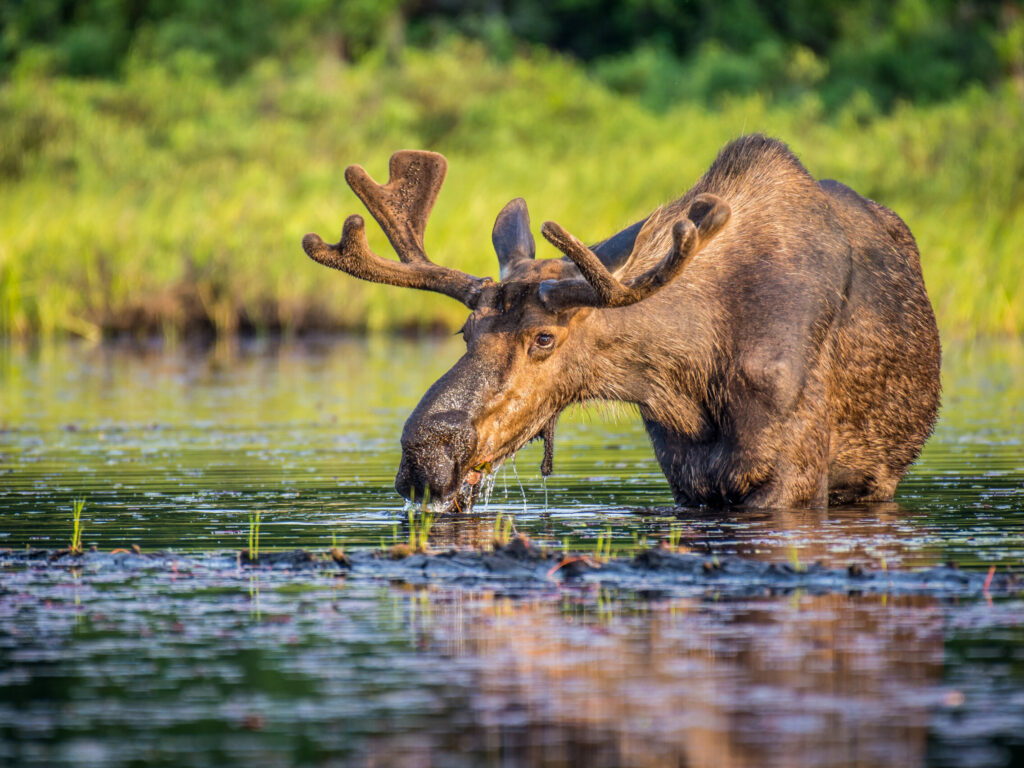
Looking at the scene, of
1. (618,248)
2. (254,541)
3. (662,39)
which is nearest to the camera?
(254,541)

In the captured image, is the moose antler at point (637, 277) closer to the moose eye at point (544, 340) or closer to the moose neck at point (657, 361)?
the moose eye at point (544, 340)

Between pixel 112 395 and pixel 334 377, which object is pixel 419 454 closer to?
pixel 112 395

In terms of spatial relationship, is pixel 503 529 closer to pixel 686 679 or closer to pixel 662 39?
pixel 686 679

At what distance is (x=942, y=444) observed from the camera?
1148 cm

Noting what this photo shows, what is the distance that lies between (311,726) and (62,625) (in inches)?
61.5

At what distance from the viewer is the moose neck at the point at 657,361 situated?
26.7 feet

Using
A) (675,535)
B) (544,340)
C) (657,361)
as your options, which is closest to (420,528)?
(544,340)

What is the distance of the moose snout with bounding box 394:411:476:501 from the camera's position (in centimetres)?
746

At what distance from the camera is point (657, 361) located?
829 cm

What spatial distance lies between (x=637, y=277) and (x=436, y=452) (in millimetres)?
1207

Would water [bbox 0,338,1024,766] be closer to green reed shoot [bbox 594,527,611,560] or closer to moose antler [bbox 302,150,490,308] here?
green reed shoot [bbox 594,527,611,560]

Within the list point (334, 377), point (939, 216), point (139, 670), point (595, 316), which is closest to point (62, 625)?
point (139, 670)

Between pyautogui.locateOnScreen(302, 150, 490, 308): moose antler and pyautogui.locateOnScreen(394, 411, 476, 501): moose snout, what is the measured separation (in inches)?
26.5

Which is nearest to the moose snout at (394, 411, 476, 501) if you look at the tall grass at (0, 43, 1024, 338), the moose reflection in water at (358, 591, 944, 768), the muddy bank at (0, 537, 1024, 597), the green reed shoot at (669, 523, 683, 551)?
the muddy bank at (0, 537, 1024, 597)
